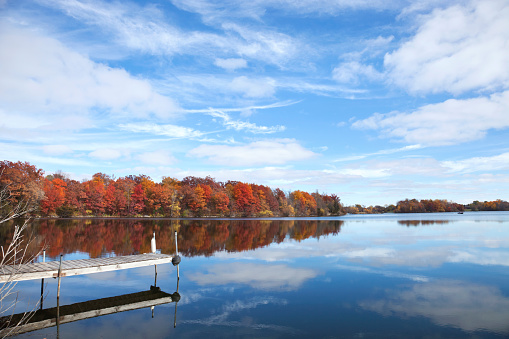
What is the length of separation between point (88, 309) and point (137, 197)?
240 ft

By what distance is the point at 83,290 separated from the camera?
13609mm

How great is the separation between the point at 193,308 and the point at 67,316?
3783mm

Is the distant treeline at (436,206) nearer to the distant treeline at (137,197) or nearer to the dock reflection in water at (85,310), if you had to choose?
the distant treeline at (137,197)

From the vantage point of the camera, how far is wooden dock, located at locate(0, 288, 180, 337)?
9.95m

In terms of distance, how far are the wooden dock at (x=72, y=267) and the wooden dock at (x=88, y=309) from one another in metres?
1.14

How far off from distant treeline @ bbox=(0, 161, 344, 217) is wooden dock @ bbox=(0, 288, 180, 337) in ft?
170

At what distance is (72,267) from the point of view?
12477 mm

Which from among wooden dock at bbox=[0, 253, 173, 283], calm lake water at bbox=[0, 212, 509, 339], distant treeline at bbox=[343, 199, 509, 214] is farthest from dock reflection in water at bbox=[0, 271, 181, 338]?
distant treeline at bbox=[343, 199, 509, 214]

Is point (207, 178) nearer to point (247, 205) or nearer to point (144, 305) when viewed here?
point (247, 205)

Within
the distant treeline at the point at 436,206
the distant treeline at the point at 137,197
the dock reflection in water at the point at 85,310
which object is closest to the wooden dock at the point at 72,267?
the dock reflection in water at the point at 85,310

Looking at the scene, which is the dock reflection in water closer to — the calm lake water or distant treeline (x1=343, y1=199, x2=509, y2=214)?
the calm lake water

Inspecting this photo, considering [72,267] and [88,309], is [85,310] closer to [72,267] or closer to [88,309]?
[88,309]

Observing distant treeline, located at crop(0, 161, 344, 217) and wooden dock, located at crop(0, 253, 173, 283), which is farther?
distant treeline, located at crop(0, 161, 344, 217)

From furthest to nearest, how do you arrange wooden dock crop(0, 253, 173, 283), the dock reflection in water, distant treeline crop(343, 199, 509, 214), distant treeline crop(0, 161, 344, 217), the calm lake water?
1. distant treeline crop(343, 199, 509, 214)
2. distant treeline crop(0, 161, 344, 217)
3. wooden dock crop(0, 253, 173, 283)
4. the dock reflection in water
5. the calm lake water
